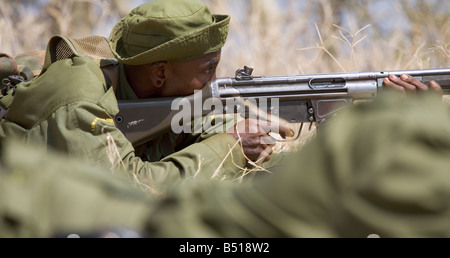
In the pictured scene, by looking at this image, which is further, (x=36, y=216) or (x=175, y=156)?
(x=175, y=156)

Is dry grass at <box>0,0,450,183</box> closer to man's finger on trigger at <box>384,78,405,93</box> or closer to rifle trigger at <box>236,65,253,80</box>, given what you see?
man's finger on trigger at <box>384,78,405,93</box>

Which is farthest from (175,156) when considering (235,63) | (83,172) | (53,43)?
(235,63)

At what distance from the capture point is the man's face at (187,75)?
3789mm

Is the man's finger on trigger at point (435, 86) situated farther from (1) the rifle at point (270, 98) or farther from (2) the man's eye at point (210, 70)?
(2) the man's eye at point (210, 70)

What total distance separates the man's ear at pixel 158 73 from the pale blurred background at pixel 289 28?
2580 millimetres

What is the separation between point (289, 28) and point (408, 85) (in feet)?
11.0

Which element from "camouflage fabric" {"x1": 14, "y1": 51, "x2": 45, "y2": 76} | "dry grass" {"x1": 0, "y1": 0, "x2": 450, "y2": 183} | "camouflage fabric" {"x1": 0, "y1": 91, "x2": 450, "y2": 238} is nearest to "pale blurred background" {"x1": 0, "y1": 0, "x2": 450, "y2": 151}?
"dry grass" {"x1": 0, "y1": 0, "x2": 450, "y2": 183}

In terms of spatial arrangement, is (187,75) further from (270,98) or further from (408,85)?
(408,85)

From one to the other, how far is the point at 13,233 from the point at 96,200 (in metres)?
0.15

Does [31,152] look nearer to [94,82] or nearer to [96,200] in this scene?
[96,200]

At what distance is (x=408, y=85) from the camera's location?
394cm

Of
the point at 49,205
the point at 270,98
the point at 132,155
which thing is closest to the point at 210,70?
the point at 270,98

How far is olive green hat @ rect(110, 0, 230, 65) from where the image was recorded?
3.66 metres
